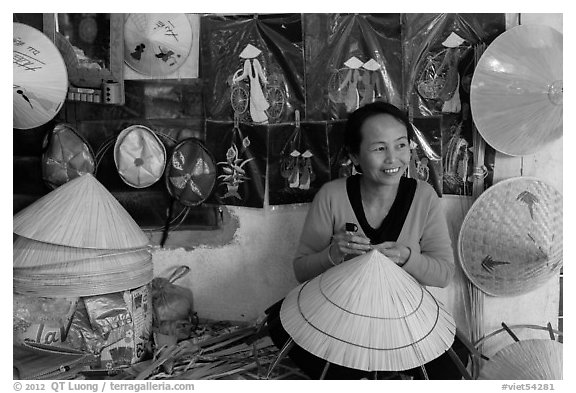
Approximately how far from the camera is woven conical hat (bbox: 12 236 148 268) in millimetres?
2312

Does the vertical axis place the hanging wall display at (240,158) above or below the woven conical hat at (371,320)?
above

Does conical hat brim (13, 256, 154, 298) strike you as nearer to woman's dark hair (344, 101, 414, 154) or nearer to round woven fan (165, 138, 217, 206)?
round woven fan (165, 138, 217, 206)

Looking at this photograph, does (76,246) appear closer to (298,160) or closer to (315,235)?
(315,235)

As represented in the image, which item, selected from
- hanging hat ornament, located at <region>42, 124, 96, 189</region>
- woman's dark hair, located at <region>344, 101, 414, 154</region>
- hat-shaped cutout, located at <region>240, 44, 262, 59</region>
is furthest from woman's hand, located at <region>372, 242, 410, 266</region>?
hanging hat ornament, located at <region>42, 124, 96, 189</region>

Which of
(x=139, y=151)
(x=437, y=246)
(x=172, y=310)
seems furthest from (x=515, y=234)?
(x=139, y=151)

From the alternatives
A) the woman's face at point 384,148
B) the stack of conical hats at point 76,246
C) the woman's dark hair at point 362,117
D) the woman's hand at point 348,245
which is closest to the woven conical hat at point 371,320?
the woman's hand at point 348,245

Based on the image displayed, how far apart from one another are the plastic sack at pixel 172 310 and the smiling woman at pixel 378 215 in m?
0.52

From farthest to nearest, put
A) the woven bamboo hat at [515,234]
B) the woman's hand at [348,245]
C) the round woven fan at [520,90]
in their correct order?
the woven bamboo hat at [515,234] < the round woven fan at [520,90] < the woman's hand at [348,245]

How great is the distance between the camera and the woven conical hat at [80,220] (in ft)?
7.65

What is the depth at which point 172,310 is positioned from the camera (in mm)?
2771

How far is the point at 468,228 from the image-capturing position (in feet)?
8.95

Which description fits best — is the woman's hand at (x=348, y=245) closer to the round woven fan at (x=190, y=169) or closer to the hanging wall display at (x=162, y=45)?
the round woven fan at (x=190, y=169)
